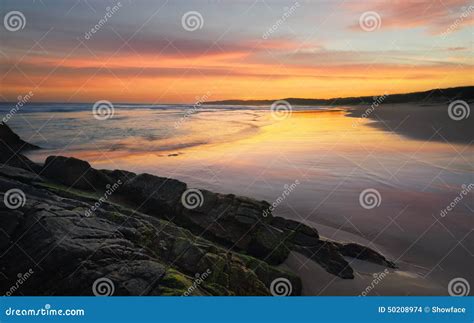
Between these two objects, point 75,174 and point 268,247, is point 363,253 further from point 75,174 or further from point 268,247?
point 75,174

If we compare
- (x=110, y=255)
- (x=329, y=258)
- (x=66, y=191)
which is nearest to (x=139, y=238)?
(x=110, y=255)

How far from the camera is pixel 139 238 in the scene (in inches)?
337

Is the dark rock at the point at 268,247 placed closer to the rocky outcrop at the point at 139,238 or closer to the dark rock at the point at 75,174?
the rocky outcrop at the point at 139,238

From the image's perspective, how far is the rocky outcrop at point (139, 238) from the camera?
7.69 m

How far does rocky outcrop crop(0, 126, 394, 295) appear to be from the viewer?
25.2ft

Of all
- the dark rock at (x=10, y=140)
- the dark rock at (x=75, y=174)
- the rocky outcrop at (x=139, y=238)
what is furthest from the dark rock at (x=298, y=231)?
the dark rock at (x=10, y=140)

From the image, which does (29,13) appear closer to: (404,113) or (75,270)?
(75,270)

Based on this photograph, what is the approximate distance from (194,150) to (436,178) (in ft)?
26.0

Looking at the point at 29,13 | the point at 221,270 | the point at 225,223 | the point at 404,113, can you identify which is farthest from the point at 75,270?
the point at 404,113

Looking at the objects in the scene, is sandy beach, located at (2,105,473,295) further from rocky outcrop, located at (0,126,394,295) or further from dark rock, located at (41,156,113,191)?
dark rock, located at (41,156,113,191)

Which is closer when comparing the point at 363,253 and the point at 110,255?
the point at 110,255

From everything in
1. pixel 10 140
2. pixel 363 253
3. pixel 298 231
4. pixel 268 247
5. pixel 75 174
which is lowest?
pixel 10 140

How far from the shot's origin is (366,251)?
10266 millimetres

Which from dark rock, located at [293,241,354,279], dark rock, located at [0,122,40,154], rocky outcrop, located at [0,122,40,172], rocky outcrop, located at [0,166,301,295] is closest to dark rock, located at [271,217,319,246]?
dark rock, located at [293,241,354,279]
